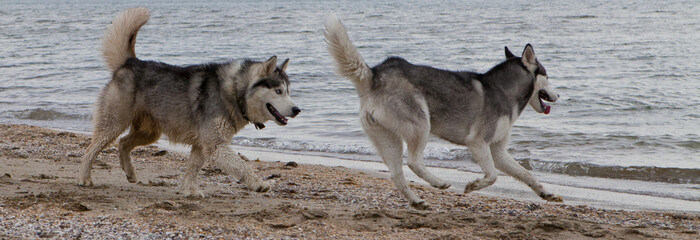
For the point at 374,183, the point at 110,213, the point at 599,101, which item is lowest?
the point at 599,101

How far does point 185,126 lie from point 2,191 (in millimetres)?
1436

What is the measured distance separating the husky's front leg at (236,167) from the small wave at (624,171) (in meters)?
4.00

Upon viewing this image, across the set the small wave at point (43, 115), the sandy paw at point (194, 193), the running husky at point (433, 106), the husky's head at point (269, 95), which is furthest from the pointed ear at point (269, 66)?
the small wave at point (43, 115)

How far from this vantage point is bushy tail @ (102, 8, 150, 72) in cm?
629

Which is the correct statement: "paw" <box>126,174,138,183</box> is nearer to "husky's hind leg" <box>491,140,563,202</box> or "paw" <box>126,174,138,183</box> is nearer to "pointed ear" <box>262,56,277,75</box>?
"pointed ear" <box>262,56,277,75</box>

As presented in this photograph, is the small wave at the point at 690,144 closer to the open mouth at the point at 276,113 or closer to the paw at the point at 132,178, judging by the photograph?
the open mouth at the point at 276,113

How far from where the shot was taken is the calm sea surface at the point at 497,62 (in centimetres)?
863

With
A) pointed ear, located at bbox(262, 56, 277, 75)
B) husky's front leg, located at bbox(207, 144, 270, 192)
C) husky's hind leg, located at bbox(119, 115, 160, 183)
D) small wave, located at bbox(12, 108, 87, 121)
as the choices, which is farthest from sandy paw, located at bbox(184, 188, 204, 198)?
small wave, located at bbox(12, 108, 87, 121)

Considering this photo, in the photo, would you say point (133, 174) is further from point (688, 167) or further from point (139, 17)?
point (688, 167)

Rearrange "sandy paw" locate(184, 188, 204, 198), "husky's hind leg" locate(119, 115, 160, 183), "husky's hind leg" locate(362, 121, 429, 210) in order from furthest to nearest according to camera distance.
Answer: "husky's hind leg" locate(119, 115, 160, 183)
"sandy paw" locate(184, 188, 204, 198)
"husky's hind leg" locate(362, 121, 429, 210)

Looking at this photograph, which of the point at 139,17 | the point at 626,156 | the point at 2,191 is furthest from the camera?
the point at 626,156

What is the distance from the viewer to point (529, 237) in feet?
14.9

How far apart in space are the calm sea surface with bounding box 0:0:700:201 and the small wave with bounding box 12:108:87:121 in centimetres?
2

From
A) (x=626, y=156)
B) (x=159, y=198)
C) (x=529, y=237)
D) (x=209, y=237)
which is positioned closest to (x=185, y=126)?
(x=159, y=198)
